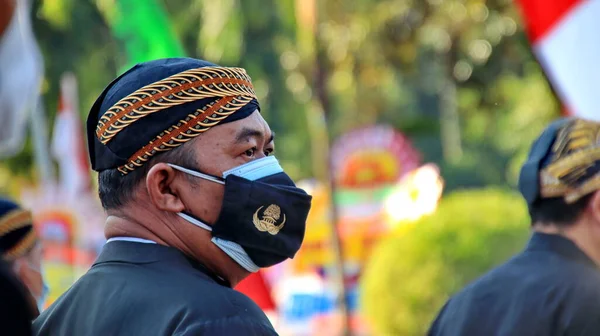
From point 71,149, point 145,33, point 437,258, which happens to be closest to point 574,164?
point 145,33

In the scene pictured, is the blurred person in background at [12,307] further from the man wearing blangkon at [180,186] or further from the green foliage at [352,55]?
the green foliage at [352,55]

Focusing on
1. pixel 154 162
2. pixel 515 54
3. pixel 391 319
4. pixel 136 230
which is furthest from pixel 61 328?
pixel 515 54

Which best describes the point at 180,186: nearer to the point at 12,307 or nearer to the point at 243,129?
the point at 243,129

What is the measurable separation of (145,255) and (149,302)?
0.55 ft

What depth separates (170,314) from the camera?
196cm

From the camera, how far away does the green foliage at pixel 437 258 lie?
9141mm

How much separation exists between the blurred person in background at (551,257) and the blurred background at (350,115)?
5.71ft

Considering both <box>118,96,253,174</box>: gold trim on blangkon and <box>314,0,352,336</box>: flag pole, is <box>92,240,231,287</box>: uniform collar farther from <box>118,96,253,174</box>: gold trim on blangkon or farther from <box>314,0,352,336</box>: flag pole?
<box>314,0,352,336</box>: flag pole

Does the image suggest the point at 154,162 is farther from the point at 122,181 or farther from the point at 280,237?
the point at 280,237

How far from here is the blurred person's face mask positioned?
222 cm

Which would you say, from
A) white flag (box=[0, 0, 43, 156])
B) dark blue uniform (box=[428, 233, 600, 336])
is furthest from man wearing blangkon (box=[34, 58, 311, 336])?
white flag (box=[0, 0, 43, 156])

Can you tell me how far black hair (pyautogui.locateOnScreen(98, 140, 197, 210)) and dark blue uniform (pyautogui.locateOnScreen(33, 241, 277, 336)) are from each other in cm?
11

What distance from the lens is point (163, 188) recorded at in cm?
221

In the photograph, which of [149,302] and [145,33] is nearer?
[149,302]
